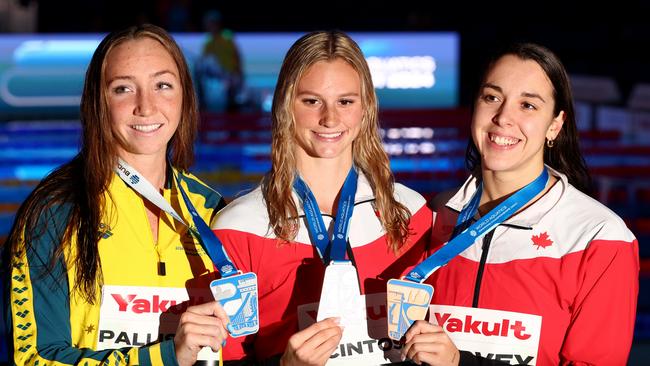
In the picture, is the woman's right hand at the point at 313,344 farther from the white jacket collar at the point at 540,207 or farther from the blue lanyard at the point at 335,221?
the white jacket collar at the point at 540,207

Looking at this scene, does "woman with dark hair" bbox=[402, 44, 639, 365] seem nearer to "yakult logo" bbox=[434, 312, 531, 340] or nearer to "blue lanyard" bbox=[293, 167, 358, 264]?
"yakult logo" bbox=[434, 312, 531, 340]

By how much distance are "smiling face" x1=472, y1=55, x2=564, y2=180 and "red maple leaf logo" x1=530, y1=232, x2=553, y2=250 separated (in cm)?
22

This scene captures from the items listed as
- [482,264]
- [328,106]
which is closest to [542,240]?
[482,264]

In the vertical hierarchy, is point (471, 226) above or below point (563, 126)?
below

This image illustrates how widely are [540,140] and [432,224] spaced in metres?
0.42

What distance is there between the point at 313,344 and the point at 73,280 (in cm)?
64

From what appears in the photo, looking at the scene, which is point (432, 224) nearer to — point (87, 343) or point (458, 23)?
point (87, 343)

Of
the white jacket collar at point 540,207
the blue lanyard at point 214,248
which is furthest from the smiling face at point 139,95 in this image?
Answer: the white jacket collar at point 540,207

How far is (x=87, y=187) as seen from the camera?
97.4 inches

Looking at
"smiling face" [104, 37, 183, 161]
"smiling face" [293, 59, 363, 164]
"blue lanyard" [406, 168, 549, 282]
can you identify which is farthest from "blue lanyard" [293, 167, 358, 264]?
"smiling face" [104, 37, 183, 161]

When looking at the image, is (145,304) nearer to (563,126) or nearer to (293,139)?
(293,139)

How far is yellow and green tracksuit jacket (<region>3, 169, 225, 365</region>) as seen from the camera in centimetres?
236

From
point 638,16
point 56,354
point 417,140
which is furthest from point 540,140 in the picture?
point 638,16

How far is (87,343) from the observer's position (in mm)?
2416
